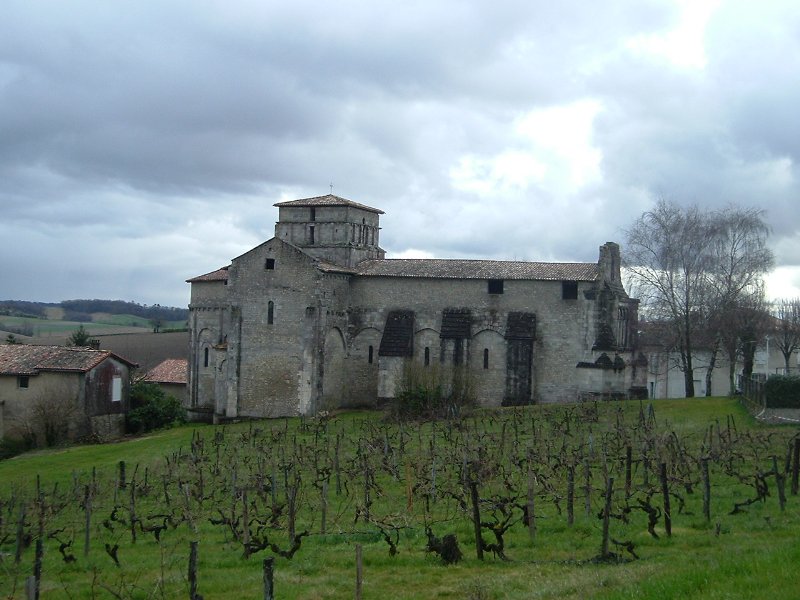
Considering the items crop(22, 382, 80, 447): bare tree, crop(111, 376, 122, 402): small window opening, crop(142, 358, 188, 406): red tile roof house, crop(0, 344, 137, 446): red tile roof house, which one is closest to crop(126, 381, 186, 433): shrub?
crop(0, 344, 137, 446): red tile roof house

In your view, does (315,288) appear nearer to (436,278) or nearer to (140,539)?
(436,278)

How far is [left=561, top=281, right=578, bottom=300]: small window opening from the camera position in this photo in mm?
42562

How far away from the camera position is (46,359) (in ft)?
144

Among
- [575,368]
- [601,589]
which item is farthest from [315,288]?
[601,589]

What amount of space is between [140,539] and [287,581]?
20.2 feet

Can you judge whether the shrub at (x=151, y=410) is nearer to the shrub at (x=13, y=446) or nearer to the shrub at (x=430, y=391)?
the shrub at (x=13, y=446)

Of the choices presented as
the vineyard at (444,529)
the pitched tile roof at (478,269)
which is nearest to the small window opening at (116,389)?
the pitched tile roof at (478,269)

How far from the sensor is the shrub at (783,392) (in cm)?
3148

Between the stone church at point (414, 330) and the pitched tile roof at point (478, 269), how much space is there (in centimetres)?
8

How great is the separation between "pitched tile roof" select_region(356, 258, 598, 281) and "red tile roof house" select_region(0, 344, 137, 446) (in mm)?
12891

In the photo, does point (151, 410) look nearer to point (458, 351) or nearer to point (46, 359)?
point (46, 359)

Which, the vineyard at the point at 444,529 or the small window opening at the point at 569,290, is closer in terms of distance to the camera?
the vineyard at the point at 444,529

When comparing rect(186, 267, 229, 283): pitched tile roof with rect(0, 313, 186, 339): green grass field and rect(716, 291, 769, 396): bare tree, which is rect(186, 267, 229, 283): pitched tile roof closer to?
rect(716, 291, 769, 396): bare tree

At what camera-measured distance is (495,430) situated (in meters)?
33.9
